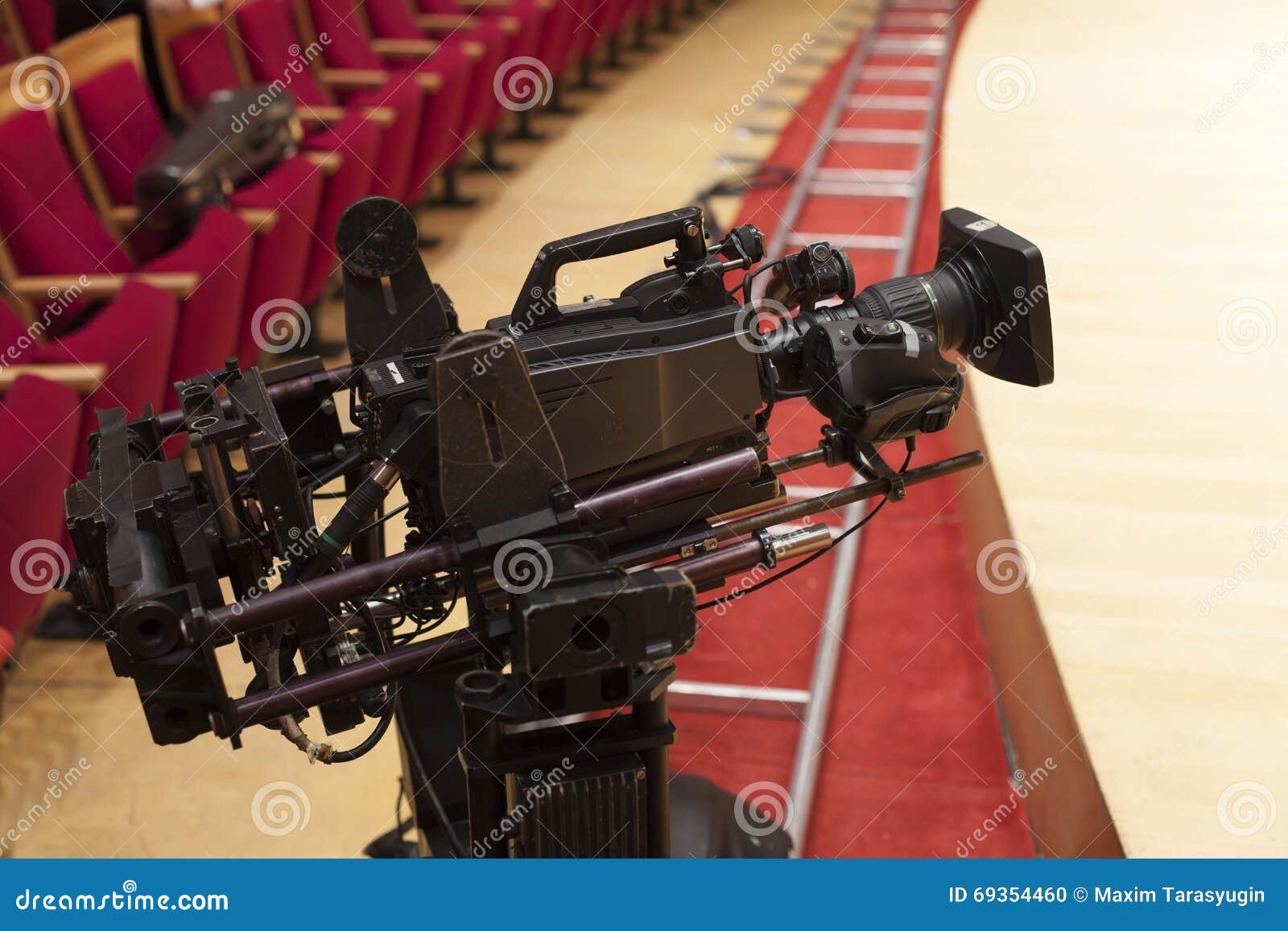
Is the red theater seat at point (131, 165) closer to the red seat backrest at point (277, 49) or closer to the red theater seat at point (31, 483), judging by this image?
the red seat backrest at point (277, 49)

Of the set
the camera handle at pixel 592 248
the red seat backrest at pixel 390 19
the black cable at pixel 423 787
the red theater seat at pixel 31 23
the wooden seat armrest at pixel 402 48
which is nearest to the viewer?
the camera handle at pixel 592 248

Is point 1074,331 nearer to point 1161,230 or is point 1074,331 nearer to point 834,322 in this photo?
point 1161,230

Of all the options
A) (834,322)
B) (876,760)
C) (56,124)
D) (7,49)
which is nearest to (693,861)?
(834,322)

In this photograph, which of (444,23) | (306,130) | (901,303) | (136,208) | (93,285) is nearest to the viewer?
(901,303)

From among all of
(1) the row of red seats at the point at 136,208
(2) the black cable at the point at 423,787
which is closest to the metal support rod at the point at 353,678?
(2) the black cable at the point at 423,787

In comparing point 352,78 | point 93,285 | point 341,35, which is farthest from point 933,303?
point 341,35

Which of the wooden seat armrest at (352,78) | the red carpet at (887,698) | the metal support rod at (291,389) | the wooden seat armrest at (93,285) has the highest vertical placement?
the wooden seat armrest at (352,78)

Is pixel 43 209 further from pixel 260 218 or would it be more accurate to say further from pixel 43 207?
pixel 260 218

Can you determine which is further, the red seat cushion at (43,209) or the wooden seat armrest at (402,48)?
the wooden seat armrest at (402,48)

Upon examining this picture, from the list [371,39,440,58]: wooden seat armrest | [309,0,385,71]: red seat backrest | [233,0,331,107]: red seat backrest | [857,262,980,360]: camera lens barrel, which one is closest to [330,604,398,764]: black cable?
[857,262,980,360]: camera lens barrel

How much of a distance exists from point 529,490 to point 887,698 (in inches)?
52.5

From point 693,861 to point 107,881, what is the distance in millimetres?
402

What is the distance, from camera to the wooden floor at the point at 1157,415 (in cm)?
128

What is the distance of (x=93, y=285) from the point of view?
2326 millimetres
